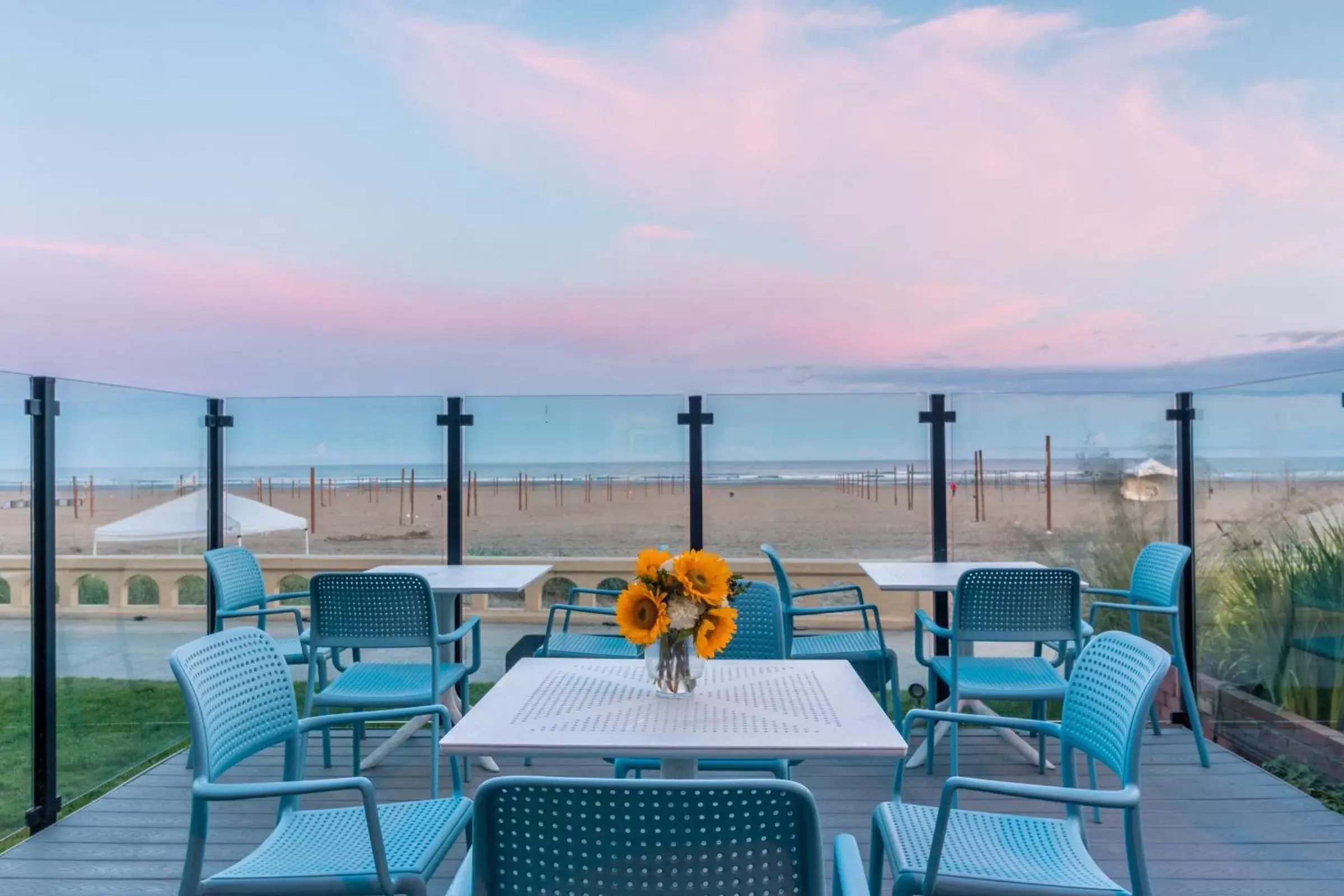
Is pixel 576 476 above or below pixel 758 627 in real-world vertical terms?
above

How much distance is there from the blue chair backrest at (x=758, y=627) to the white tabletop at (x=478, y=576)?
1.32 meters

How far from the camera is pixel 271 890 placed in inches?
68.5

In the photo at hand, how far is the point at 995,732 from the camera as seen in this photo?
4.38 meters

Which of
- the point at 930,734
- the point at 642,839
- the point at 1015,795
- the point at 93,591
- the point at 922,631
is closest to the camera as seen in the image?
the point at 642,839

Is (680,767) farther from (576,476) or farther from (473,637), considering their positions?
(576,476)

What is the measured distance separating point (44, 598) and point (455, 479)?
2071 millimetres

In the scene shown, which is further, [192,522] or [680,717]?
[192,522]

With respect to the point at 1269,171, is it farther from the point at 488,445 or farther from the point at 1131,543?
the point at 488,445

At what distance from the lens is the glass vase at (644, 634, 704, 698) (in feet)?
6.93

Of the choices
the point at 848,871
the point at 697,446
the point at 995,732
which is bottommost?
the point at 995,732

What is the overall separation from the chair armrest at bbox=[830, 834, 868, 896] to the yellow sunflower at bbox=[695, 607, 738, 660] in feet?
1.75

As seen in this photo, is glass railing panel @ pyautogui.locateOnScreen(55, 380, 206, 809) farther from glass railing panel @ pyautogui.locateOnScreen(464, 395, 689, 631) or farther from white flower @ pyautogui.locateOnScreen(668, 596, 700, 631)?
white flower @ pyautogui.locateOnScreen(668, 596, 700, 631)

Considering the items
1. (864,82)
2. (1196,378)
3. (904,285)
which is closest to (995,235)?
(904,285)

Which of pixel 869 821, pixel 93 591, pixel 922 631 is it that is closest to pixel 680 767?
pixel 869 821
